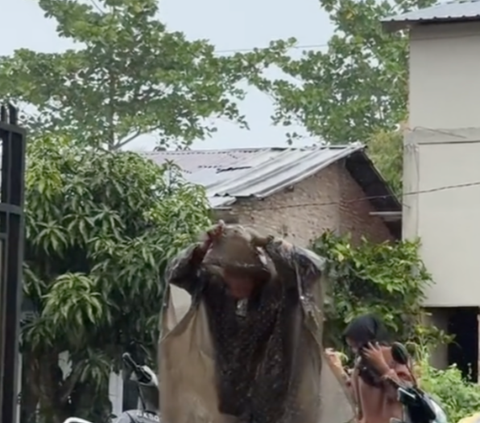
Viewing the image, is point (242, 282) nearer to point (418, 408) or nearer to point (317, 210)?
point (418, 408)

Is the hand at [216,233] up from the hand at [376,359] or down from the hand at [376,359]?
up

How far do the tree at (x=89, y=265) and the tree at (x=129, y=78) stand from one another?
1201 centimetres

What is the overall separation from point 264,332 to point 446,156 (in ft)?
37.2

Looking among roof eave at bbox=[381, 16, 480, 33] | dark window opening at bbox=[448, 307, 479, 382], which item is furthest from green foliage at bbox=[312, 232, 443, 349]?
roof eave at bbox=[381, 16, 480, 33]

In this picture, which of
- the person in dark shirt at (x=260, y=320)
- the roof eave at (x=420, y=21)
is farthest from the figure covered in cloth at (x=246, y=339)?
the roof eave at (x=420, y=21)

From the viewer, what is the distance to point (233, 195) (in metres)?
15.1

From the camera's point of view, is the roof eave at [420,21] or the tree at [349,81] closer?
the roof eave at [420,21]

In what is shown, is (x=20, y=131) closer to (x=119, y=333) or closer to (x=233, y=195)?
(x=119, y=333)

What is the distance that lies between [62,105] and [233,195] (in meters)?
10.3

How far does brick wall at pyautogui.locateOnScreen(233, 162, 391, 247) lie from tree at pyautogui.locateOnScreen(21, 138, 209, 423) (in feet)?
12.7

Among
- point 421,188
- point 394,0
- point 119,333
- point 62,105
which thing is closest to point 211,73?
point 62,105

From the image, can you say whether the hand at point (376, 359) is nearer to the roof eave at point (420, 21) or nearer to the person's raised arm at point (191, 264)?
the person's raised arm at point (191, 264)

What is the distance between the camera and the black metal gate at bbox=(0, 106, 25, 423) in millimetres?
6266

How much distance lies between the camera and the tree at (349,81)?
1003 inches
